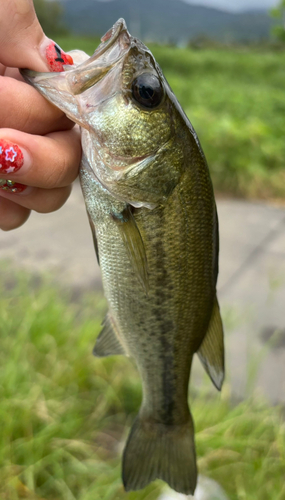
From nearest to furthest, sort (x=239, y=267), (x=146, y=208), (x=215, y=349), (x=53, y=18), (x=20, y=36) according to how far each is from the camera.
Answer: (x=20, y=36)
(x=146, y=208)
(x=215, y=349)
(x=239, y=267)
(x=53, y=18)

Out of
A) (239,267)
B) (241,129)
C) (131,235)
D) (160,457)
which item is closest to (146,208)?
(131,235)

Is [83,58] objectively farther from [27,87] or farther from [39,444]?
[39,444]

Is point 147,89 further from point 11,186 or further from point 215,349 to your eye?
point 215,349

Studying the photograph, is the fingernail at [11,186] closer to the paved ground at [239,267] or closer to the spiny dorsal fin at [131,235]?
the spiny dorsal fin at [131,235]

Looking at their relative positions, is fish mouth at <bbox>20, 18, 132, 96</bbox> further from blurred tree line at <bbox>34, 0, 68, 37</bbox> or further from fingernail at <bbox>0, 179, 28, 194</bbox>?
blurred tree line at <bbox>34, 0, 68, 37</bbox>

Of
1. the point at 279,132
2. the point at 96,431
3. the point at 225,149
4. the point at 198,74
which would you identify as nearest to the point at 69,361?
the point at 96,431

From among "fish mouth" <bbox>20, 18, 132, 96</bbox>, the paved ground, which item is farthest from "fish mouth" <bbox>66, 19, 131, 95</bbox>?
the paved ground

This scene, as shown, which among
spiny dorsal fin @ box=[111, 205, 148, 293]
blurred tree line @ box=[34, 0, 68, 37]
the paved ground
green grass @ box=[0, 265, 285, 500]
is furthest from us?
Result: blurred tree line @ box=[34, 0, 68, 37]
